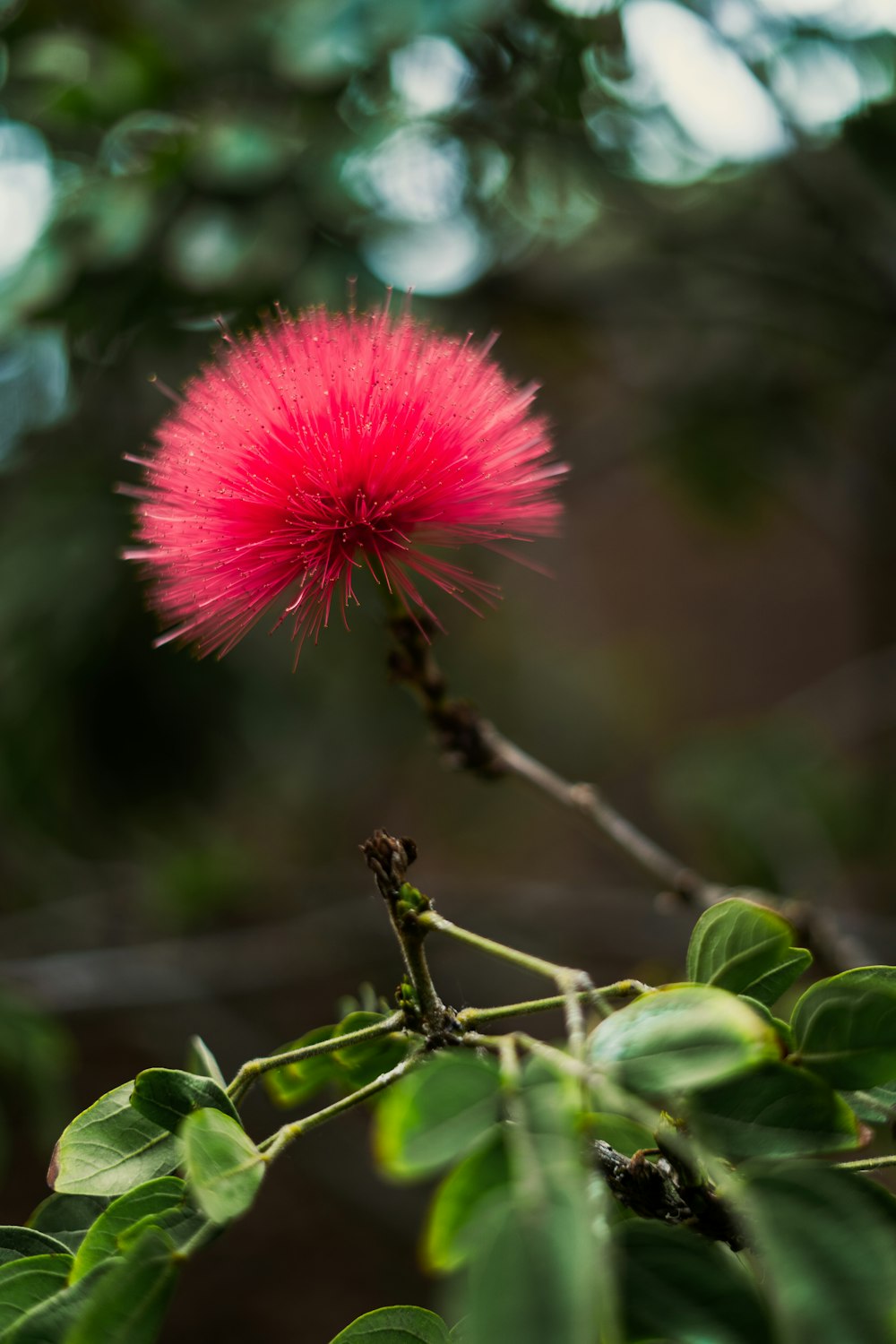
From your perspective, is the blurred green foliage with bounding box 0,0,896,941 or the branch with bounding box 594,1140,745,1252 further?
the blurred green foliage with bounding box 0,0,896,941

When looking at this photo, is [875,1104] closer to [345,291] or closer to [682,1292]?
[682,1292]

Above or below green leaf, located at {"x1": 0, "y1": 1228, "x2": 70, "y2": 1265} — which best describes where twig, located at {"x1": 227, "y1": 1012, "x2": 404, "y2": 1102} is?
above

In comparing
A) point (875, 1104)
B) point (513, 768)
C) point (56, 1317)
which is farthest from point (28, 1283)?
point (513, 768)

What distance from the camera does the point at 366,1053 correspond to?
524 millimetres

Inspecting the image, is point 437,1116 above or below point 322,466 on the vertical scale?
below

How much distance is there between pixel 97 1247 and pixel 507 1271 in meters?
0.20

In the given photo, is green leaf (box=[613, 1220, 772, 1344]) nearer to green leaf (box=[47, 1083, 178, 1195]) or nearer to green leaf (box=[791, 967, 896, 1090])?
green leaf (box=[791, 967, 896, 1090])

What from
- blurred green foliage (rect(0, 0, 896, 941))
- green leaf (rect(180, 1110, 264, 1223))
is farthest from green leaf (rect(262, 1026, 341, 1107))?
blurred green foliage (rect(0, 0, 896, 941))

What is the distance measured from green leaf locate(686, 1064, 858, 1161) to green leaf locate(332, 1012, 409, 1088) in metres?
0.17

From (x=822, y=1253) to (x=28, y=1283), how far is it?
0.99 ft

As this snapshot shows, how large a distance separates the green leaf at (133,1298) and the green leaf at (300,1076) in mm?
144

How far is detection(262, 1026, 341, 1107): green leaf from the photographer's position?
1.76 feet

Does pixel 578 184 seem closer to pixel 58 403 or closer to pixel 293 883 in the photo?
pixel 58 403

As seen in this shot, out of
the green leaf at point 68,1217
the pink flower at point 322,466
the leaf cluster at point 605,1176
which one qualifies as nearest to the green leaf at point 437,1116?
the leaf cluster at point 605,1176
